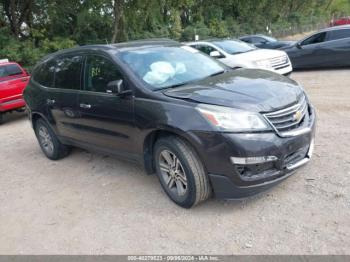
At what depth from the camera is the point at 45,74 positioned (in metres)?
5.82

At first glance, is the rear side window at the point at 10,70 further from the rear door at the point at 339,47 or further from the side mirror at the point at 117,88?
the rear door at the point at 339,47

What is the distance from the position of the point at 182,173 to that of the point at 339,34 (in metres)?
10.2

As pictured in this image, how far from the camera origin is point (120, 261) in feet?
10.5

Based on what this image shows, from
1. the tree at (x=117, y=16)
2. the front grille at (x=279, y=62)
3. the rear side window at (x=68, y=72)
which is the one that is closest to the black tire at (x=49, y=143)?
the rear side window at (x=68, y=72)

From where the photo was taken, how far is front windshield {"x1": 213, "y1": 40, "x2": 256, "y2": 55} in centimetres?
1050

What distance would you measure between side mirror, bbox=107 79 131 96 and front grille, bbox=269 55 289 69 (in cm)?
667

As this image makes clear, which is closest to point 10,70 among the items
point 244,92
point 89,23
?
point 244,92

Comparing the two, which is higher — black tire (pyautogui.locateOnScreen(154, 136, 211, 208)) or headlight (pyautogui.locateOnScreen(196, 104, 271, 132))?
headlight (pyautogui.locateOnScreen(196, 104, 271, 132))

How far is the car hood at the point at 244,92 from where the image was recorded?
11.5ft

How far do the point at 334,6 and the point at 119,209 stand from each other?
5847 cm

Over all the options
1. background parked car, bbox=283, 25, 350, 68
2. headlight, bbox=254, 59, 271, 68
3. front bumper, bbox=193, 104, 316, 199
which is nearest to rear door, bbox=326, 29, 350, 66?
background parked car, bbox=283, 25, 350, 68

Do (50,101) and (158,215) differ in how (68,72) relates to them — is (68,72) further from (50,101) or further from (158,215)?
(158,215)

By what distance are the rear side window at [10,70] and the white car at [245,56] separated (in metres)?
5.47

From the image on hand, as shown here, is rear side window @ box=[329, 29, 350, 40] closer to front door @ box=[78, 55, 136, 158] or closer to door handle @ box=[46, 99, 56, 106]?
front door @ box=[78, 55, 136, 158]
